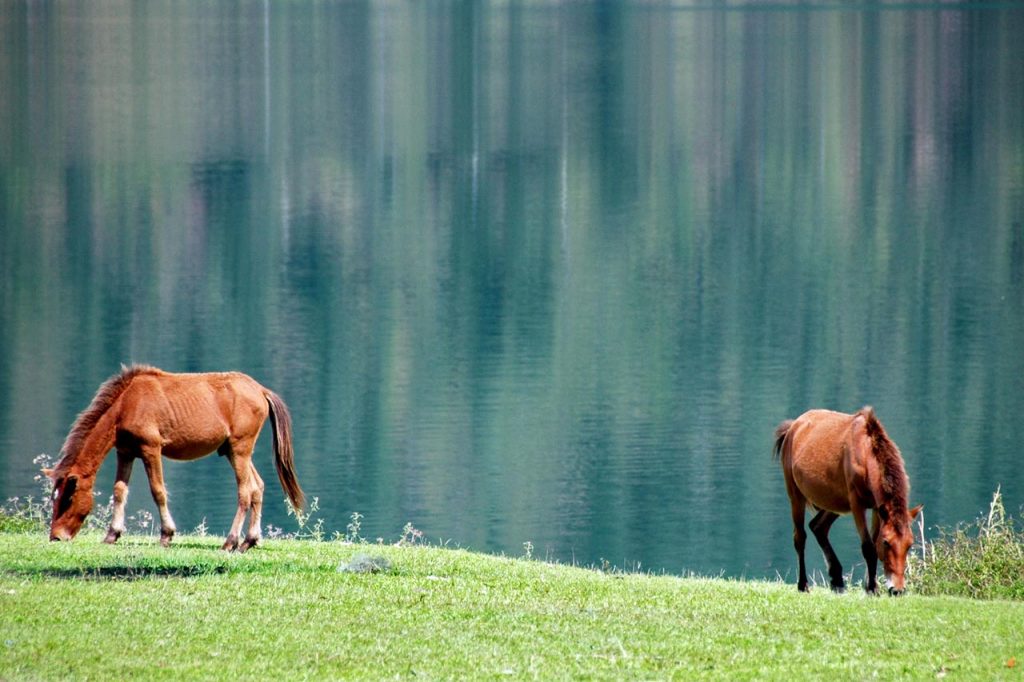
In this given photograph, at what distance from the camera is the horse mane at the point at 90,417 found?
1389cm

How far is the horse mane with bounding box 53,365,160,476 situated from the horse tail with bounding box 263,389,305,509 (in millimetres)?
1149

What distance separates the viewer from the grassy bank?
390 inches

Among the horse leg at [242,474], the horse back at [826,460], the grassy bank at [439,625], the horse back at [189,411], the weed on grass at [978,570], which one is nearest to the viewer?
the grassy bank at [439,625]

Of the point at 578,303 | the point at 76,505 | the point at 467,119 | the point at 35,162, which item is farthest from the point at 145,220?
the point at 76,505

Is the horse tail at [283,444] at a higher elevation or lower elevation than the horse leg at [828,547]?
higher

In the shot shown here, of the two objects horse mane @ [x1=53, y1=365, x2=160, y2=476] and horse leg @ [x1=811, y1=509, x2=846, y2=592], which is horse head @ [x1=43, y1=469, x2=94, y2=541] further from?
horse leg @ [x1=811, y1=509, x2=846, y2=592]

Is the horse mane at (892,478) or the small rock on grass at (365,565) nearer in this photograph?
the horse mane at (892,478)

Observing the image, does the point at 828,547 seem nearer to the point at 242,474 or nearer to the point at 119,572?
the point at 242,474

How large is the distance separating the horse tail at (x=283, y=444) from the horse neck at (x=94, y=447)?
4.65 feet

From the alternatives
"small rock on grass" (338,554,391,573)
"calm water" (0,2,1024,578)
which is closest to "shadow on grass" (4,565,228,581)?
"small rock on grass" (338,554,391,573)

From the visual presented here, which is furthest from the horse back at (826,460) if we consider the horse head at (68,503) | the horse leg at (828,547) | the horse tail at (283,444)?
the horse head at (68,503)

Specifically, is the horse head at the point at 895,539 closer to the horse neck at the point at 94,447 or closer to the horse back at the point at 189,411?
the horse back at the point at 189,411

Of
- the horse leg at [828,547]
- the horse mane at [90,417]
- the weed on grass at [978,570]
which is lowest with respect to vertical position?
the weed on grass at [978,570]

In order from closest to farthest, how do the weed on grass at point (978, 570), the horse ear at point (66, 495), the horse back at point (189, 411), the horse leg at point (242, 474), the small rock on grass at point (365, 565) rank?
the small rock on grass at point (365, 565), the horse ear at point (66, 495), the horse back at point (189, 411), the horse leg at point (242, 474), the weed on grass at point (978, 570)
